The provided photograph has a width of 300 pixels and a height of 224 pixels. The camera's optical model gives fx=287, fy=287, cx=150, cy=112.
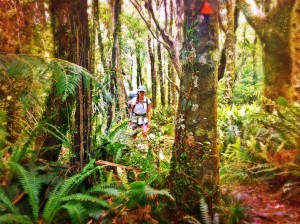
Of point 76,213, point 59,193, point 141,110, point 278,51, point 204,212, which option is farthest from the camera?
point 141,110

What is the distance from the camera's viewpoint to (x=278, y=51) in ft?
24.4

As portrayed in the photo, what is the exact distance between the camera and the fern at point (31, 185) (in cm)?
324

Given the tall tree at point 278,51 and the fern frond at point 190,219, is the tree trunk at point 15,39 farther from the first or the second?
the tall tree at point 278,51

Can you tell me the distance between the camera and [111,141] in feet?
16.1

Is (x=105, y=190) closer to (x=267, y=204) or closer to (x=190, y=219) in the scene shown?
(x=190, y=219)

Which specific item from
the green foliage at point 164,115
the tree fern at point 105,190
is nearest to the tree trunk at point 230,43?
the green foliage at point 164,115

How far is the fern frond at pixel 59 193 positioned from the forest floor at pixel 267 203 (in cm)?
218

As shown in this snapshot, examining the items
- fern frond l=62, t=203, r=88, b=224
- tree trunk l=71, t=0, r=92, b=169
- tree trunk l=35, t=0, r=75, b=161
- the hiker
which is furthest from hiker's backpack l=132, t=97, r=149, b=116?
fern frond l=62, t=203, r=88, b=224

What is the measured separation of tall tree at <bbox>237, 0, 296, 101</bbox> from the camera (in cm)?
727

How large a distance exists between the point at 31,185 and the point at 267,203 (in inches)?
132

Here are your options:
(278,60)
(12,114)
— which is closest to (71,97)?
(12,114)

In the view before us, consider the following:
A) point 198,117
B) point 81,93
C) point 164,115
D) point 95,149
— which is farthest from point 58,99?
point 164,115

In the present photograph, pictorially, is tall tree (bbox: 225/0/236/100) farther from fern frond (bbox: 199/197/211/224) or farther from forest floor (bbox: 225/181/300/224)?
fern frond (bbox: 199/197/211/224)

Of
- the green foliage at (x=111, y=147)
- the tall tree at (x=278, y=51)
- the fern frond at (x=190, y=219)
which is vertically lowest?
the fern frond at (x=190, y=219)
